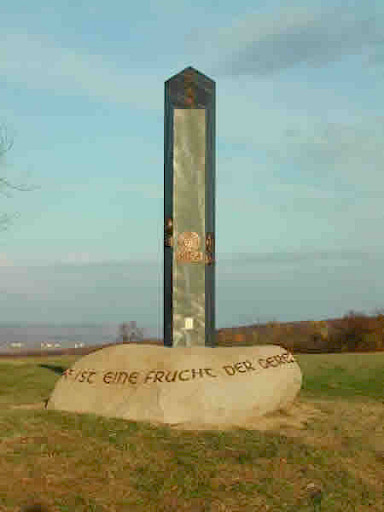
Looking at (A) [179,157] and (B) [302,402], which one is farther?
(A) [179,157]

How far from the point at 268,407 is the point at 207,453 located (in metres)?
2.31

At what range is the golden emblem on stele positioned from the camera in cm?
1388

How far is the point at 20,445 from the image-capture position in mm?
7719

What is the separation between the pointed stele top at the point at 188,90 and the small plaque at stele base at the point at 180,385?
21.6 ft

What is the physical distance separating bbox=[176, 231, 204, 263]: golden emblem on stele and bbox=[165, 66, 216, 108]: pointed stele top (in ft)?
9.99

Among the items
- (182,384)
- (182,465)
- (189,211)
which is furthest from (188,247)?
(182,465)

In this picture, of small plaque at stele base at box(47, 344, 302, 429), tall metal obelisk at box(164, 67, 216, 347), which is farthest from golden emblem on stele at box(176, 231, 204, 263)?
small plaque at stele base at box(47, 344, 302, 429)

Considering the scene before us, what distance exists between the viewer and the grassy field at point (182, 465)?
624 cm

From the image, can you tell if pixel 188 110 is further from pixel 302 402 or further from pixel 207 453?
pixel 207 453

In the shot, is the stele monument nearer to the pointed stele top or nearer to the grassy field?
the grassy field

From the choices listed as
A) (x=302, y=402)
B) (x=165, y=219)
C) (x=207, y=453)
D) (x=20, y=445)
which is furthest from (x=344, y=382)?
(x=20, y=445)

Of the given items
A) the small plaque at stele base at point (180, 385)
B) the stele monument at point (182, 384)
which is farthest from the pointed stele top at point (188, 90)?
the small plaque at stele base at point (180, 385)

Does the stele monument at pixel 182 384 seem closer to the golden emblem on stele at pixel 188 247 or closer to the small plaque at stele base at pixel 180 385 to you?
the small plaque at stele base at pixel 180 385

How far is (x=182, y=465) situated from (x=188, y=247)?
23.9 feet
